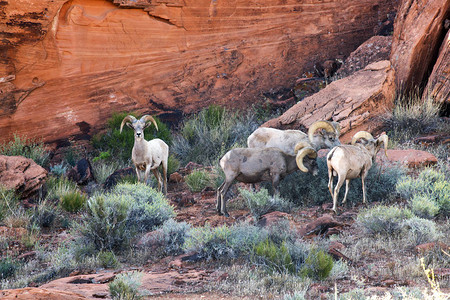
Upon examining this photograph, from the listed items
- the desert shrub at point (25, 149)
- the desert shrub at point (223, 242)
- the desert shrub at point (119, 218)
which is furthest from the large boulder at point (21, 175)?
the desert shrub at point (223, 242)

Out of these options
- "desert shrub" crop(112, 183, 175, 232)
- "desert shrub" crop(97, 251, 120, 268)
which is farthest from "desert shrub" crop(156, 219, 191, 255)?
"desert shrub" crop(112, 183, 175, 232)

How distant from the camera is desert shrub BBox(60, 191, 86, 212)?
10.3m

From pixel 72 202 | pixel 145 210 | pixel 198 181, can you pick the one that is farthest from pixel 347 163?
pixel 72 202

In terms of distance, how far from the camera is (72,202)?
10.4 metres

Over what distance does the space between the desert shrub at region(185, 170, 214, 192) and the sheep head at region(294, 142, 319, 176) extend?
2.86 m

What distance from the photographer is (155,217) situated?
8.59 m

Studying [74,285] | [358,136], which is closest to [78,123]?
[358,136]

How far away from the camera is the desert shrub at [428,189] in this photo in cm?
845

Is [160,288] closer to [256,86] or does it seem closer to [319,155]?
[319,155]

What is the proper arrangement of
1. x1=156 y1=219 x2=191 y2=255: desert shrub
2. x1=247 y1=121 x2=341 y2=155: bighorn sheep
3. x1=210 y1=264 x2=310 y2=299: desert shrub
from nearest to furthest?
x1=210 y1=264 x2=310 y2=299: desert shrub, x1=156 y1=219 x2=191 y2=255: desert shrub, x1=247 y1=121 x2=341 y2=155: bighorn sheep

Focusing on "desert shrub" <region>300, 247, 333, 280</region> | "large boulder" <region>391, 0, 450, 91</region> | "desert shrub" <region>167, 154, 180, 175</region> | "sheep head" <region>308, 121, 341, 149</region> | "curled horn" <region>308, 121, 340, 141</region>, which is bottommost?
"desert shrub" <region>167, 154, 180, 175</region>

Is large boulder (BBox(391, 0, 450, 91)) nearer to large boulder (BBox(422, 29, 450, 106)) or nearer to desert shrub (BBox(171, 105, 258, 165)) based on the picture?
large boulder (BBox(422, 29, 450, 106))

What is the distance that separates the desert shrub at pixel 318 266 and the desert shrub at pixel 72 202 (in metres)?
5.91

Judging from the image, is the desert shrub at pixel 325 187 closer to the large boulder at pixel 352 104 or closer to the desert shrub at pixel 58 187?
the large boulder at pixel 352 104
